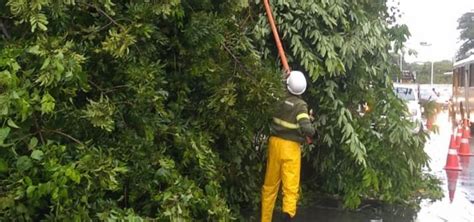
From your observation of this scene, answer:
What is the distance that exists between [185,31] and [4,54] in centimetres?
156

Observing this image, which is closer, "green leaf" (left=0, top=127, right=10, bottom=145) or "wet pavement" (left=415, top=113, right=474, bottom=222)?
"green leaf" (left=0, top=127, right=10, bottom=145)

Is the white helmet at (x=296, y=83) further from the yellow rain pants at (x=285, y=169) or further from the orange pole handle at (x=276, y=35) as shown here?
the yellow rain pants at (x=285, y=169)

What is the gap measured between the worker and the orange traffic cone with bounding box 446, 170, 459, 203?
3920 mm

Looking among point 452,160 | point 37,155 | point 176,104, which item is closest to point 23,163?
point 37,155

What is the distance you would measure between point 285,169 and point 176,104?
4.45 feet

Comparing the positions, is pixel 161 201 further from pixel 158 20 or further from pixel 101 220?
pixel 158 20

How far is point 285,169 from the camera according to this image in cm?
621

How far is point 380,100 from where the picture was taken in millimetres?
7492

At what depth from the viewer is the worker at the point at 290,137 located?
617 centimetres

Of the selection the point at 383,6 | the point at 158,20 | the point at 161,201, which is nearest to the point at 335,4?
the point at 383,6

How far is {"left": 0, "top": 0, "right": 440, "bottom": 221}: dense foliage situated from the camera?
4.18m

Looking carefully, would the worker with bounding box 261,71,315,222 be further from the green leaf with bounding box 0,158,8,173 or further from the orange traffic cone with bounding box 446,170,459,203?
the orange traffic cone with bounding box 446,170,459,203

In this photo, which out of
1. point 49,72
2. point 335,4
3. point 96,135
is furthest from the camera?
point 335,4

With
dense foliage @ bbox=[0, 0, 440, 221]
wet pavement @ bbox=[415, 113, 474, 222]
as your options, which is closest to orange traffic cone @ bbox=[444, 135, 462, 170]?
wet pavement @ bbox=[415, 113, 474, 222]
